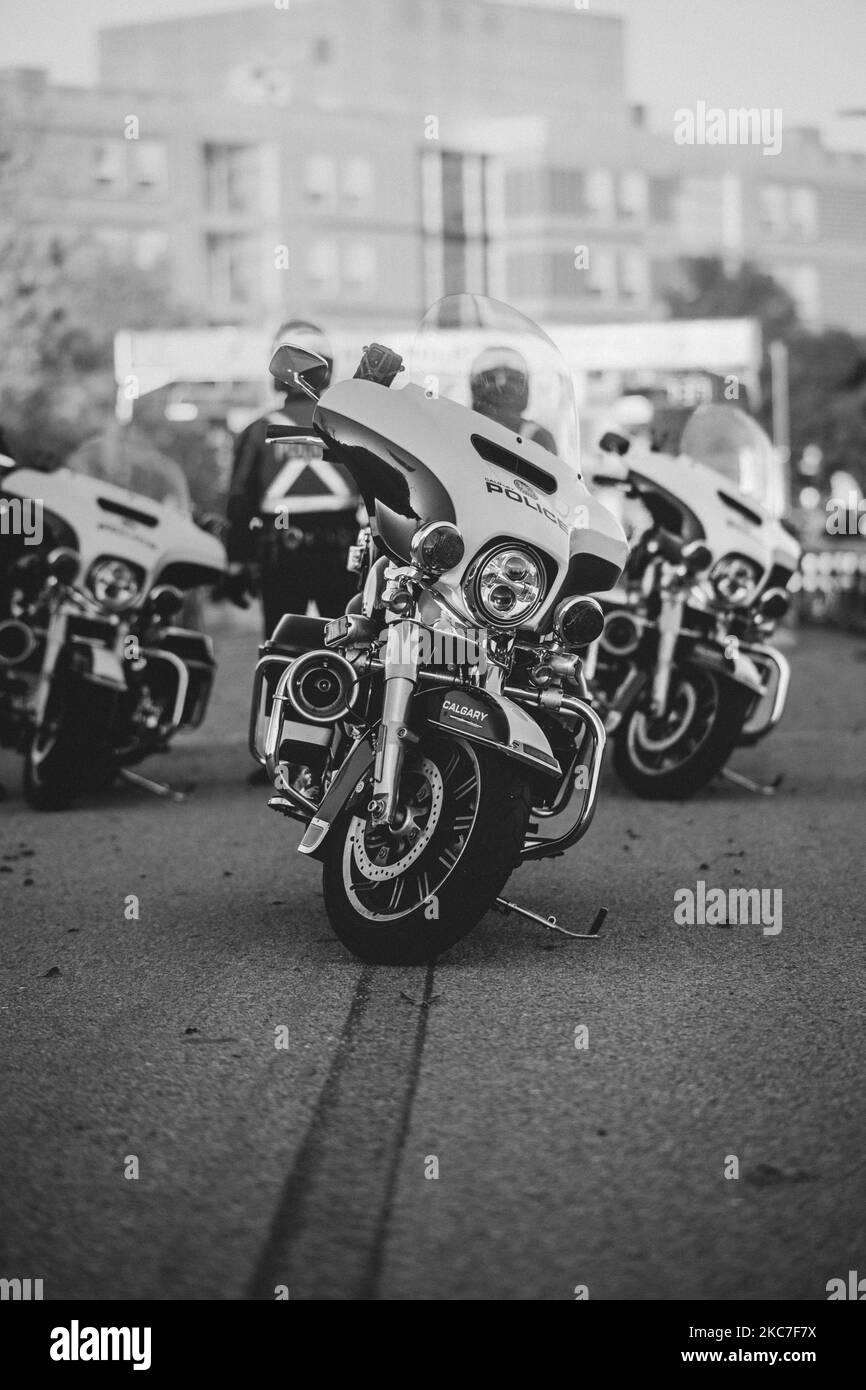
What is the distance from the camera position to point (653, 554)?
10.5m

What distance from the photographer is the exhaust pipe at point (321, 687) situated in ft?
21.0

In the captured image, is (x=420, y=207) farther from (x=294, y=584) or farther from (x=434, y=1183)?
(x=434, y=1183)

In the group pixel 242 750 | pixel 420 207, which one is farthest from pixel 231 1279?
pixel 420 207

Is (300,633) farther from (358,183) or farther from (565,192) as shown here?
(565,192)

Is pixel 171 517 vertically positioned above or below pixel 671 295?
below

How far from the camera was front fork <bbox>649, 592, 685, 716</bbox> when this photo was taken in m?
10.2

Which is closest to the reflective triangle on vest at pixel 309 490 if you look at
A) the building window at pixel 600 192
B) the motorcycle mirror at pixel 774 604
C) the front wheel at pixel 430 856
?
the motorcycle mirror at pixel 774 604

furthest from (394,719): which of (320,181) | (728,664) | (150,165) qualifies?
(320,181)

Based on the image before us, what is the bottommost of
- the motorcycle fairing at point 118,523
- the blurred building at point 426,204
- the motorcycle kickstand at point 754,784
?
the motorcycle kickstand at point 754,784

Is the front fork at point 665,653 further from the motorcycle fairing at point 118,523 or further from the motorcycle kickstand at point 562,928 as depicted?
the motorcycle kickstand at point 562,928

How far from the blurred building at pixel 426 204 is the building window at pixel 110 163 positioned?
81mm

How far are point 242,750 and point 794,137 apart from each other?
100 m

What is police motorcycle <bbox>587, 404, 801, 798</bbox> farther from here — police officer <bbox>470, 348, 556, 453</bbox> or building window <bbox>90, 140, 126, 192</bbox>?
building window <bbox>90, 140, 126, 192</bbox>
